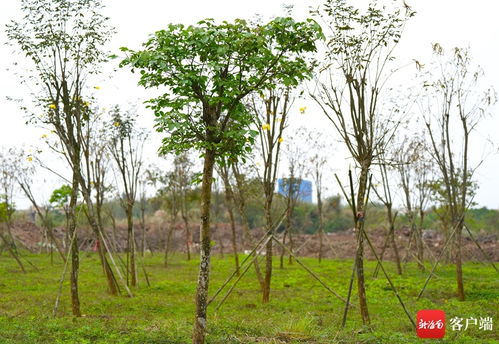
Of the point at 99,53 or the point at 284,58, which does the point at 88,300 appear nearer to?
the point at 99,53

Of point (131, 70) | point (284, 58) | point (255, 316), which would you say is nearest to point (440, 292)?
point (255, 316)

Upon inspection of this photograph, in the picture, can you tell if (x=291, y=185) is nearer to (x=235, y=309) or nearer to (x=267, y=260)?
(x=267, y=260)

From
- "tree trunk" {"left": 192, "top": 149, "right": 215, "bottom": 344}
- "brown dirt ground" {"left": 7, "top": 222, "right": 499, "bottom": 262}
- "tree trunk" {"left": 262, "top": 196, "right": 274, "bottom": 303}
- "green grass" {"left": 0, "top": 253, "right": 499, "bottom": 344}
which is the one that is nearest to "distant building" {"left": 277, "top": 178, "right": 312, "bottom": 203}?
"green grass" {"left": 0, "top": 253, "right": 499, "bottom": 344}

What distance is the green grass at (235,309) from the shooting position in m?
8.31

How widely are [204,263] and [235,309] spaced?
604cm

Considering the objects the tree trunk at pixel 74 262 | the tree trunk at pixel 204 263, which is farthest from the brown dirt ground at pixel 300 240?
the tree trunk at pixel 204 263

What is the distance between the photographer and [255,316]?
11.6m

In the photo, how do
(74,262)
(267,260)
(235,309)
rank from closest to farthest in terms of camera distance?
(74,262), (235,309), (267,260)

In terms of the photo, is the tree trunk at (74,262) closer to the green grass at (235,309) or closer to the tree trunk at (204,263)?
the green grass at (235,309)

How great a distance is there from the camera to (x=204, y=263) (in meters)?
7.20

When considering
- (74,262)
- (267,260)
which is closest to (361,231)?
(267,260)

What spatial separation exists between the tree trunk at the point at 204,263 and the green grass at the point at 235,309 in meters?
0.80

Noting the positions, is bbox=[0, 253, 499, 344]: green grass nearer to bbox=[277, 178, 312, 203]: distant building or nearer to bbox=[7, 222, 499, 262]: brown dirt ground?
bbox=[277, 178, 312, 203]: distant building

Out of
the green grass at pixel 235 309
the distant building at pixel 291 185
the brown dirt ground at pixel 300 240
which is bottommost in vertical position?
the green grass at pixel 235 309
